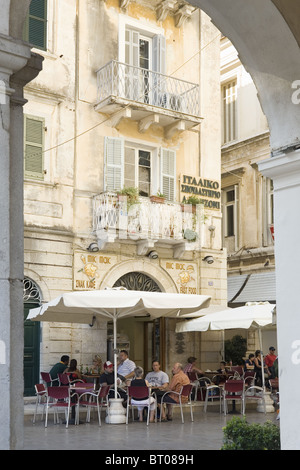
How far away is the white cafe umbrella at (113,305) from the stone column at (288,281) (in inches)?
298

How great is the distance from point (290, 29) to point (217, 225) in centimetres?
1540

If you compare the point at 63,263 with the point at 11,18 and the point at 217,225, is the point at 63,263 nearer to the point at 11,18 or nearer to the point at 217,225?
the point at 217,225

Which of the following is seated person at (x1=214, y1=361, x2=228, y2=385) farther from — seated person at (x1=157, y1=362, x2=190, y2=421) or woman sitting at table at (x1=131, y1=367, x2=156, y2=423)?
woman sitting at table at (x1=131, y1=367, x2=156, y2=423)

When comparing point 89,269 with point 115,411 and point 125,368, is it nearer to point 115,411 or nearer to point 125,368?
point 125,368

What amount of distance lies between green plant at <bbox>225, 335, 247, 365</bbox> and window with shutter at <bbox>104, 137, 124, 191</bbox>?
26.1 ft

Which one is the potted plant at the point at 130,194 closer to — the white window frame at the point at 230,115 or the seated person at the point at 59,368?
the seated person at the point at 59,368

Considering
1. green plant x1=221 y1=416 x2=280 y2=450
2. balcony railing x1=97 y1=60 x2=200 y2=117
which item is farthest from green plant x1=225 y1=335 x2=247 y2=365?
green plant x1=221 y1=416 x2=280 y2=450

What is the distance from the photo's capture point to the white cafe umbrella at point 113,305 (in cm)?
1293

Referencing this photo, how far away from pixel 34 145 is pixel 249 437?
39.4 feet

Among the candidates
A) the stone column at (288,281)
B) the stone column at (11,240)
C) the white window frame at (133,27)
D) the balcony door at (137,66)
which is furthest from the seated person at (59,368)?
the stone column at (11,240)

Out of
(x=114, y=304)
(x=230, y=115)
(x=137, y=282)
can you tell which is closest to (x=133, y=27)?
(x=137, y=282)

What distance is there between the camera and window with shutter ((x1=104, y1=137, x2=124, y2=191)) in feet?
60.5

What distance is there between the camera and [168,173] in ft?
64.6

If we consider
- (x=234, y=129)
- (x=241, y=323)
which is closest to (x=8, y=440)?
(x=241, y=323)
